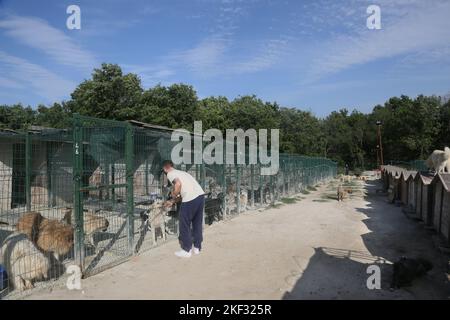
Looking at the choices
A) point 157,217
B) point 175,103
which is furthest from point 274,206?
point 175,103

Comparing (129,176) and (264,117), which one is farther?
(264,117)

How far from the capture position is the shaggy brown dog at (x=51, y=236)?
5914 millimetres

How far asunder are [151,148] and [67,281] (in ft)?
11.3

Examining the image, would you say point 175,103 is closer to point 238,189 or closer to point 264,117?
point 264,117

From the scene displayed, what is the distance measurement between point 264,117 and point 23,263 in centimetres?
3614

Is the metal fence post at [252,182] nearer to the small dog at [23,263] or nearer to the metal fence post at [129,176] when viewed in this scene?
the metal fence post at [129,176]

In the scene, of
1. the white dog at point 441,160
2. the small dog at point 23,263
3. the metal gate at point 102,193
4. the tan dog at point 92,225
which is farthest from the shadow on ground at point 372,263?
the white dog at point 441,160

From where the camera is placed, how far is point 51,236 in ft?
19.6

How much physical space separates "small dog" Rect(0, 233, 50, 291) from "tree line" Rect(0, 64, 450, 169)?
39.0ft

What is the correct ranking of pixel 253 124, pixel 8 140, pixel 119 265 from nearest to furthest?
pixel 119 265, pixel 8 140, pixel 253 124

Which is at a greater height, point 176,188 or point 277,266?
point 176,188
